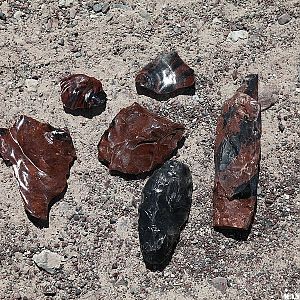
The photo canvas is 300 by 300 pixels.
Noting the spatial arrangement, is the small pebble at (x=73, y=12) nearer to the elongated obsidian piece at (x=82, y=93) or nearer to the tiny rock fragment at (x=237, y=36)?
the elongated obsidian piece at (x=82, y=93)

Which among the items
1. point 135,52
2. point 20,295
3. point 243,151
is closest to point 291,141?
point 243,151

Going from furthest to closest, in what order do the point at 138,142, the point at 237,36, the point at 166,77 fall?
the point at 237,36, the point at 166,77, the point at 138,142

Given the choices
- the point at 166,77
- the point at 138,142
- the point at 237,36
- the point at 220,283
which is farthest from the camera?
the point at 237,36

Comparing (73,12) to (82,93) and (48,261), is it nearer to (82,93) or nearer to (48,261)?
(82,93)

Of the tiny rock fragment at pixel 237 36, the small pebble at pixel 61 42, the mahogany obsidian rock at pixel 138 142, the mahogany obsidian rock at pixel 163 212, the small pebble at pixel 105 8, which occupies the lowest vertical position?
the mahogany obsidian rock at pixel 163 212

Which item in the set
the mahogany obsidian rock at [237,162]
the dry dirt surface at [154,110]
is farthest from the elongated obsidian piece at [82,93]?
the mahogany obsidian rock at [237,162]

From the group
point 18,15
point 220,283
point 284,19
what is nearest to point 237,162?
point 220,283
